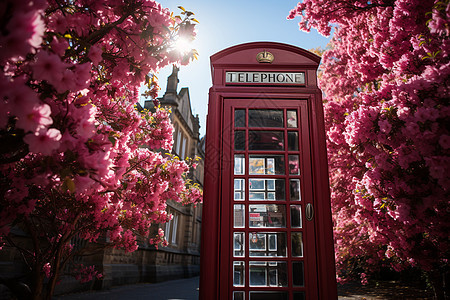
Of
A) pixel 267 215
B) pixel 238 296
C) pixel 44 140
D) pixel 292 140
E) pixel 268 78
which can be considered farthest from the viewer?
pixel 268 78

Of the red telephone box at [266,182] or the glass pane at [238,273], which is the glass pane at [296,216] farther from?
the glass pane at [238,273]

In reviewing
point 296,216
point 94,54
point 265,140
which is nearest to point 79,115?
point 94,54

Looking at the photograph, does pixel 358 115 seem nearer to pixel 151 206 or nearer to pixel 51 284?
pixel 151 206

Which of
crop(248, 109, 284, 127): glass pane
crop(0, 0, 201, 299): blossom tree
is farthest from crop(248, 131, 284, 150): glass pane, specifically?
crop(0, 0, 201, 299): blossom tree

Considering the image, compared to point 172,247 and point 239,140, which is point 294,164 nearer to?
point 239,140

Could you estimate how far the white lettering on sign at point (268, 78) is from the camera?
3.51 m

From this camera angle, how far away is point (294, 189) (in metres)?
3.21

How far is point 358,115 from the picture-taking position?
3.30 m

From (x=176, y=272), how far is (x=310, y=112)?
48.5 feet

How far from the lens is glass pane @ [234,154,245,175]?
3.26 m

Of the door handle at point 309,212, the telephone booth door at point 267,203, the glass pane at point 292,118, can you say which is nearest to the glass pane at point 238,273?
the telephone booth door at point 267,203

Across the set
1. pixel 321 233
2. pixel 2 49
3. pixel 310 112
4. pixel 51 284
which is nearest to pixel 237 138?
pixel 310 112

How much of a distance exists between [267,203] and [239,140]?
860 millimetres

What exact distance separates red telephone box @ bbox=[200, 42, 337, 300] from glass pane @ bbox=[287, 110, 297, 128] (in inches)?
0.6
